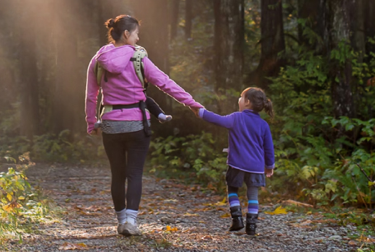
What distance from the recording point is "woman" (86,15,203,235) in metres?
5.14

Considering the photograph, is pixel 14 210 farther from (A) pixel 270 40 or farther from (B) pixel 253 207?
(A) pixel 270 40

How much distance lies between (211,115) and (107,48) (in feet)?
4.19

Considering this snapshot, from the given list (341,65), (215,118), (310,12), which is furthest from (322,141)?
(310,12)

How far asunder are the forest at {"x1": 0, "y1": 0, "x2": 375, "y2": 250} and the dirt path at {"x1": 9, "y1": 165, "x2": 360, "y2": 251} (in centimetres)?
91

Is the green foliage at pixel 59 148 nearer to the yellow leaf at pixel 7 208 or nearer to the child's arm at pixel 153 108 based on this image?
the yellow leaf at pixel 7 208

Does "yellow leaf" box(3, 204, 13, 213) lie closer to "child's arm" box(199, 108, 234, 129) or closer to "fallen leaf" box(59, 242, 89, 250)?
"fallen leaf" box(59, 242, 89, 250)

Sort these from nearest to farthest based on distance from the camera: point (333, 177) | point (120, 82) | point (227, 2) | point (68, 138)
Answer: point (120, 82) < point (333, 177) < point (227, 2) < point (68, 138)

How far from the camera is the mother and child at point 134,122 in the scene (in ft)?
16.9

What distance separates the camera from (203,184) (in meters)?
10.6

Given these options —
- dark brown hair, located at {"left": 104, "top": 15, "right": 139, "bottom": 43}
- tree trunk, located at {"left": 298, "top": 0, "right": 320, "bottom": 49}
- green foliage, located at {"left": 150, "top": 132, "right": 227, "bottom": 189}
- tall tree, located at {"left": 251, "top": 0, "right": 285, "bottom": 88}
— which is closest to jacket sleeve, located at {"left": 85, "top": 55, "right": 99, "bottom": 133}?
dark brown hair, located at {"left": 104, "top": 15, "right": 139, "bottom": 43}

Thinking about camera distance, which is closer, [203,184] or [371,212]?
[371,212]

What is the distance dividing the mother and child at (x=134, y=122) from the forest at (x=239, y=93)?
1.56 meters

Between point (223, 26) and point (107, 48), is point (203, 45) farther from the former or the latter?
point (107, 48)

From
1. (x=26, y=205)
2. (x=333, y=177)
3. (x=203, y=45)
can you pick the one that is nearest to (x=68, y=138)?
(x=26, y=205)
